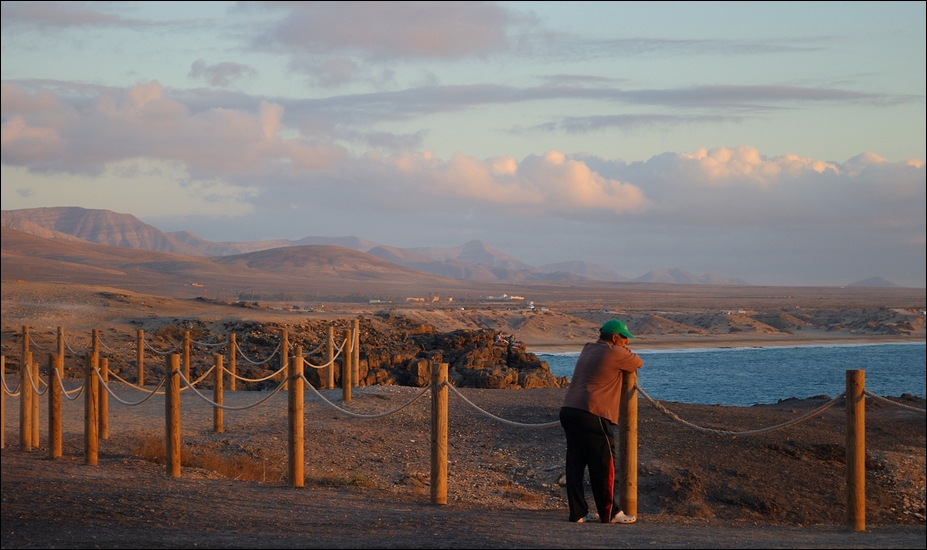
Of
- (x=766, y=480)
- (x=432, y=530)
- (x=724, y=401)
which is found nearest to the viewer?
(x=432, y=530)

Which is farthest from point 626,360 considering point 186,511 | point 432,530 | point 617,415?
point 186,511

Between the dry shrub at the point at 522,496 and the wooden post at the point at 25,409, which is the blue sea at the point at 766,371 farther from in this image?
the wooden post at the point at 25,409

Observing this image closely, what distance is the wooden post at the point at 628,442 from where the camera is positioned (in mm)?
7750

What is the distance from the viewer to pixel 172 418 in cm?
977

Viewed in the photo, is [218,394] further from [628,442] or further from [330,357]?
[628,442]

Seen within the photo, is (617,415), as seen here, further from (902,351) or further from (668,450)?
(902,351)

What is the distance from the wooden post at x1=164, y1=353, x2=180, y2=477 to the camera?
979 centimetres

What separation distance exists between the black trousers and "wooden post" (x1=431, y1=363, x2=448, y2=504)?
142cm

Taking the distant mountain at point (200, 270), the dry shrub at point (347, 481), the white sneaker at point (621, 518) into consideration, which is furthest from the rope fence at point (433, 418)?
the distant mountain at point (200, 270)

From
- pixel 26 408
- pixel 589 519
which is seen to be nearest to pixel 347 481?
pixel 589 519

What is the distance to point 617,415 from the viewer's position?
755 cm

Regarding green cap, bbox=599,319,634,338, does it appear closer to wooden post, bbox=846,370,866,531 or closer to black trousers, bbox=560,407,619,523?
black trousers, bbox=560,407,619,523

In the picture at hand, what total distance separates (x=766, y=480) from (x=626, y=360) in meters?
5.07

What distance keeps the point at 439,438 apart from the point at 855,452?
3.61 metres
